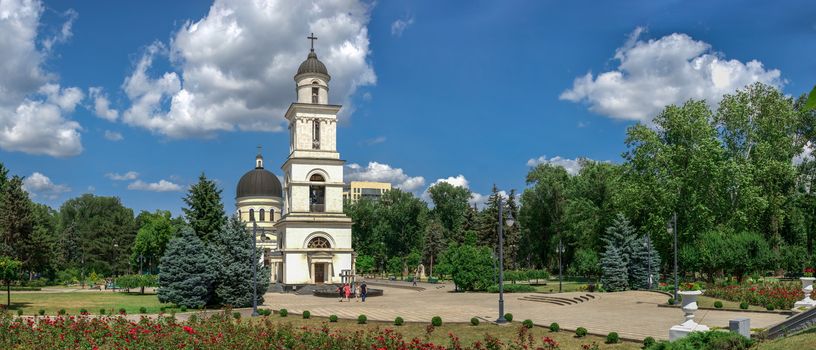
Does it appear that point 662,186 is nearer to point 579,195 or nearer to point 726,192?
point 726,192

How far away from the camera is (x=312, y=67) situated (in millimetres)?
55094

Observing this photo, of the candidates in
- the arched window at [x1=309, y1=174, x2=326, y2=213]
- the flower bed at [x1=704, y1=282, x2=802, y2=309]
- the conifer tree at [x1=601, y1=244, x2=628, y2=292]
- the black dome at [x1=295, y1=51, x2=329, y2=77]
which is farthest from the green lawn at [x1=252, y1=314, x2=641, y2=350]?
the black dome at [x1=295, y1=51, x2=329, y2=77]

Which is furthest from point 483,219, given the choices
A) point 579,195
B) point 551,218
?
point 579,195

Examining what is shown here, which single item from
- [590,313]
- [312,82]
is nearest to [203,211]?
[312,82]

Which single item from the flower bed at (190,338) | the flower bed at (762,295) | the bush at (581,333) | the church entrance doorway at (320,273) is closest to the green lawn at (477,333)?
the bush at (581,333)

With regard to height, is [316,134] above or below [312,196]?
above

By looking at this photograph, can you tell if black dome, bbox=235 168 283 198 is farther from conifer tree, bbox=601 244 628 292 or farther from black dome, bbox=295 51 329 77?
conifer tree, bbox=601 244 628 292

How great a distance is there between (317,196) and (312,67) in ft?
35.7

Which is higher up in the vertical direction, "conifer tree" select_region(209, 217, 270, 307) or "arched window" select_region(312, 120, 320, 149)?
"arched window" select_region(312, 120, 320, 149)

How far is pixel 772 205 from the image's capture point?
162 feet

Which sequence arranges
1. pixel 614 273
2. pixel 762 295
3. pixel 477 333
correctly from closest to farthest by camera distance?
pixel 477 333 → pixel 762 295 → pixel 614 273

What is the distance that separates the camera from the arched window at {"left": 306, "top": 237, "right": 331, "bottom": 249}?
5262cm

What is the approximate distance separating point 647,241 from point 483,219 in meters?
40.2

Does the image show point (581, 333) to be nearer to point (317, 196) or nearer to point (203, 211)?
point (203, 211)
